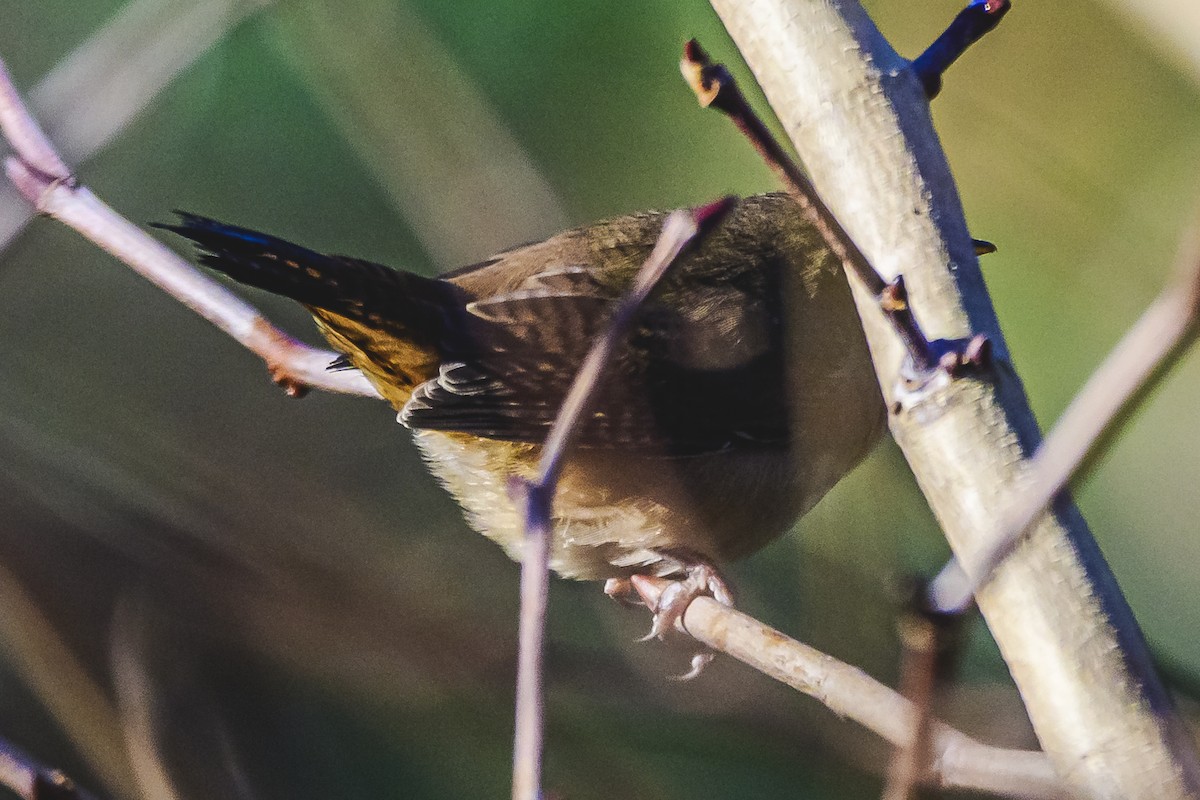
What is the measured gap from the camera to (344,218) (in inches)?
153

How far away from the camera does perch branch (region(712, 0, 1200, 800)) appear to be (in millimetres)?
958

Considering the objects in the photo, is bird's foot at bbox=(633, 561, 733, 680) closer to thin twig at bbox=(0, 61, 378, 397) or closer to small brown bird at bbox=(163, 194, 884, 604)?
small brown bird at bbox=(163, 194, 884, 604)

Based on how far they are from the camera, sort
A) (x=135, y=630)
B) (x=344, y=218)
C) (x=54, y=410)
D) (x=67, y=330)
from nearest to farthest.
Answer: (x=135, y=630), (x=54, y=410), (x=344, y=218), (x=67, y=330)

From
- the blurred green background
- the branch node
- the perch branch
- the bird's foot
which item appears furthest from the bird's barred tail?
the branch node

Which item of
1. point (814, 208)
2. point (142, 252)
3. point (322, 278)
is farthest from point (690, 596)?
point (814, 208)

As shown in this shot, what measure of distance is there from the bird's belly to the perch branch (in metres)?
1.01

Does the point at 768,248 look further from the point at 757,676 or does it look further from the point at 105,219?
the point at 105,219

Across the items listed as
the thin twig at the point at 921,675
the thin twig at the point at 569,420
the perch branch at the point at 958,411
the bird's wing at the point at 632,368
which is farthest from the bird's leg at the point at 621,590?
the thin twig at the point at 921,675

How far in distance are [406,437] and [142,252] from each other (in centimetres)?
206

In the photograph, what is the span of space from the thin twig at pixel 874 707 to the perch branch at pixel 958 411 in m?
0.11

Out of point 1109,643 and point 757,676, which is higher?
point 1109,643

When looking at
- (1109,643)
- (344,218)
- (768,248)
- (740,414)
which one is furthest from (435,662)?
(344,218)

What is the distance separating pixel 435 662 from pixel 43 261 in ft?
11.4

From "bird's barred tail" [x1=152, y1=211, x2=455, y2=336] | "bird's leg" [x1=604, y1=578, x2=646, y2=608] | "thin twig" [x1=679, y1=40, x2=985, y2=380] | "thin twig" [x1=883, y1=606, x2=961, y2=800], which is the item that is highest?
"bird's barred tail" [x1=152, y1=211, x2=455, y2=336]
